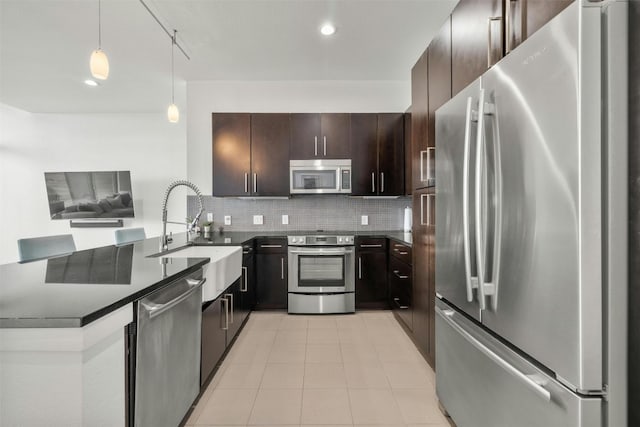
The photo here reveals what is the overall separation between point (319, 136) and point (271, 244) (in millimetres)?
1439

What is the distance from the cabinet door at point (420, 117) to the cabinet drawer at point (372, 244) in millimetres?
1200

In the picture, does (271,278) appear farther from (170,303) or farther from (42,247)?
(170,303)

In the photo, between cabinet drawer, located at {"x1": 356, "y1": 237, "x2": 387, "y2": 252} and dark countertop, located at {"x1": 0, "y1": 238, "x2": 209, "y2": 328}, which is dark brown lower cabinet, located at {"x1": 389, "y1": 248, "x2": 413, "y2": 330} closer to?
cabinet drawer, located at {"x1": 356, "y1": 237, "x2": 387, "y2": 252}

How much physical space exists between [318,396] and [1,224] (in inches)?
250

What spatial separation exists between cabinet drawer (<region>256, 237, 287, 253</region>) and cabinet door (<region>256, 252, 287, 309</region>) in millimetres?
47

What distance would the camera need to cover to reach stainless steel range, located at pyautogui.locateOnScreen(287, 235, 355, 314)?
365 centimetres

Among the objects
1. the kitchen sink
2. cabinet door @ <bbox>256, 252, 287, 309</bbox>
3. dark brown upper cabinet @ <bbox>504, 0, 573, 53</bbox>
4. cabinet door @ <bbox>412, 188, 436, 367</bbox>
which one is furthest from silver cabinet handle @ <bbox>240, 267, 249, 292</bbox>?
dark brown upper cabinet @ <bbox>504, 0, 573, 53</bbox>

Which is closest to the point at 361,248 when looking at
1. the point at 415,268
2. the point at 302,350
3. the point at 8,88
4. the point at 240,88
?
the point at 415,268

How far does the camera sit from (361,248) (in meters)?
3.76

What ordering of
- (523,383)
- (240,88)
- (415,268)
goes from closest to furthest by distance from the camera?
(523,383) < (415,268) < (240,88)

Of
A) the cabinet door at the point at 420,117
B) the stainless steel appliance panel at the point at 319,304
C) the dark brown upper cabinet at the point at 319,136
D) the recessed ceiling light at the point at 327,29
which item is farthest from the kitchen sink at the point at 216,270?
the recessed ceiling light at the point at 327,29

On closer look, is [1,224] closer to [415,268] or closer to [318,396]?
[318,396]

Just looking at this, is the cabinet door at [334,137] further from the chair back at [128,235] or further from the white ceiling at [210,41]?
the chair back at [128,235]

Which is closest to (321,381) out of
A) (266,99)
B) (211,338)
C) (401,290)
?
(211,338)
